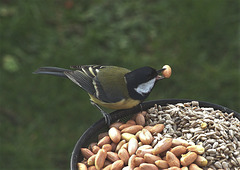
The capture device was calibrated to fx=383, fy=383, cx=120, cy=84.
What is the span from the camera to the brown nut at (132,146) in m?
2.27

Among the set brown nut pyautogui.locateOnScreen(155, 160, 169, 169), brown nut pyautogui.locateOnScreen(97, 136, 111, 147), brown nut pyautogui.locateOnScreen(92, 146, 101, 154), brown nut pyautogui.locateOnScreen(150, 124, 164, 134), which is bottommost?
brown nut pyautogui.locateOnScreen(155, 160, 169, 169)

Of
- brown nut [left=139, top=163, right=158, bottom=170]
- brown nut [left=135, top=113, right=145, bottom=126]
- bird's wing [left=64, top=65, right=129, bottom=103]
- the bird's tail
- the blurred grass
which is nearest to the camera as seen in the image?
brown nut [left=139, top=163, right=158, bottom=170]

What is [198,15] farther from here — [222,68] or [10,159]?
[10,159]

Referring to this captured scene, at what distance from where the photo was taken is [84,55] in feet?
14.9

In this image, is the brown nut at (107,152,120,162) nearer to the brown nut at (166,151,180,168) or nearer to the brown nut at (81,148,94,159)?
the brown nut at (81,148,94,159)

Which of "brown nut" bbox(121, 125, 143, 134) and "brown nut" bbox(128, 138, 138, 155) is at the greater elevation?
"brown nut" bbox(121, 125, 143, 134)

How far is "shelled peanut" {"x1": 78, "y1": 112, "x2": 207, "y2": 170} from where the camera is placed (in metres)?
2.18

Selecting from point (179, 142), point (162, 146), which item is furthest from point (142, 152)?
point (179, 142)

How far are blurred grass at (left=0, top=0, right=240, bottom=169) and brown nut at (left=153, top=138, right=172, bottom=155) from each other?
5.66 feet

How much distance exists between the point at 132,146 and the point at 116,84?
2.17 feet

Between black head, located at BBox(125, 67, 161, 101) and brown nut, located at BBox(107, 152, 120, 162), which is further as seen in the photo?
black head, located at BBox(125, 67, 161, 101)

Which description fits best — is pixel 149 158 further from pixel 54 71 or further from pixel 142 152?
pixel 54 71

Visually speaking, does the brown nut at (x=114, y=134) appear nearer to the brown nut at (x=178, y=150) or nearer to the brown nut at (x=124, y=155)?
the brown nut at (x=124, y=155)

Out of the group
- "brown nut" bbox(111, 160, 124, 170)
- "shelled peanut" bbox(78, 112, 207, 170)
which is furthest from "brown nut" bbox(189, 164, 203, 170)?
"brown nut" bbox(111, 160, 124, 170)
